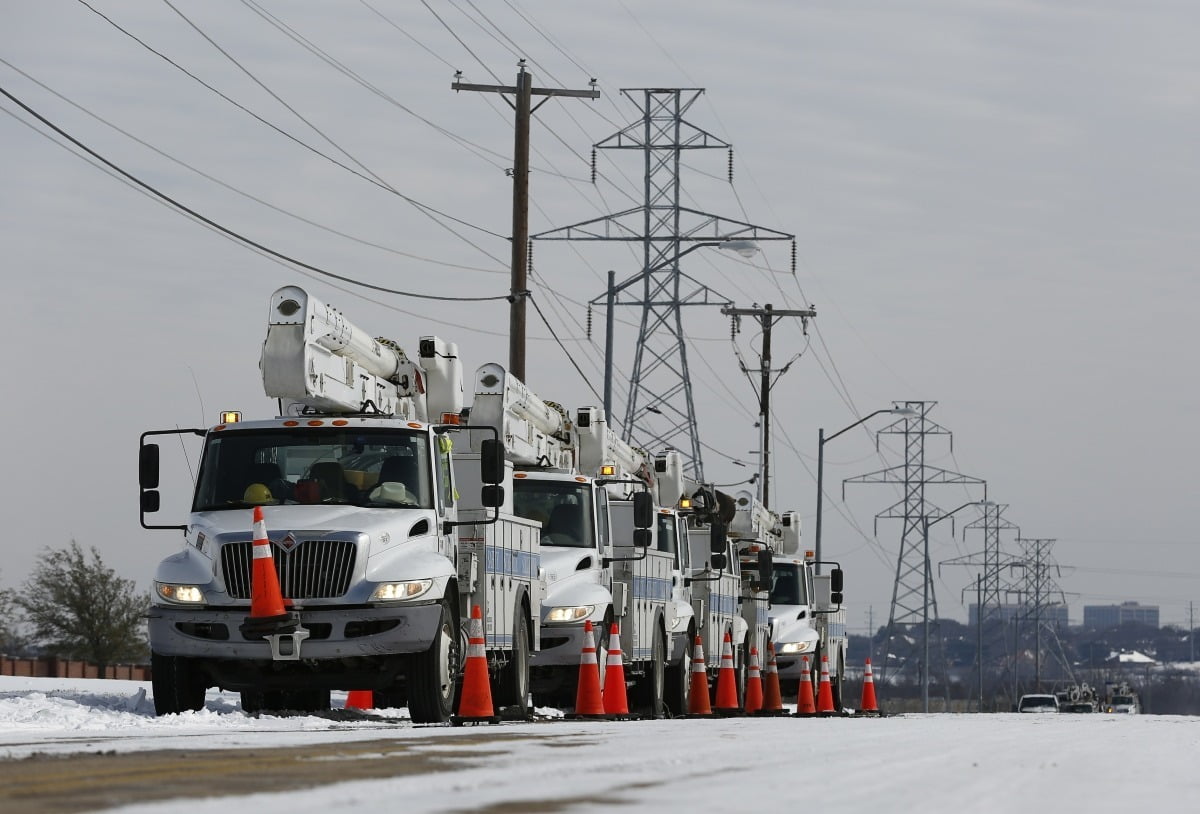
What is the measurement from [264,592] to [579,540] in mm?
7702

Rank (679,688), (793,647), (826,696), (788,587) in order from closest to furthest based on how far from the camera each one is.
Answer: (679,688)
(826,696)
(793,647)
(788,587)

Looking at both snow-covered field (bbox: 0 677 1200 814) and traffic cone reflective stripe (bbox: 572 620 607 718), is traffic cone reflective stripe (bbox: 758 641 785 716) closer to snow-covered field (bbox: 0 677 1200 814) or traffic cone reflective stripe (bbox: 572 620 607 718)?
traffic cone reflective stripe (bbox: 572 620 607 718)

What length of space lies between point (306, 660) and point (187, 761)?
6.93 m

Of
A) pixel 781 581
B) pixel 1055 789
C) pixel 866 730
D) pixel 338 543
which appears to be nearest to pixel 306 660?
pixel 338 543

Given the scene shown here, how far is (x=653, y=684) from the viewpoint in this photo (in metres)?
27.5

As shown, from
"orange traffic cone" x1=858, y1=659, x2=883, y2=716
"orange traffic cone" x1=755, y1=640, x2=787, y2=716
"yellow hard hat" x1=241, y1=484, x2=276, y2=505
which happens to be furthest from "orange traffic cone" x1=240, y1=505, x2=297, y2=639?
"orange traffic cone" x1=858, y1=659, x2=883, y2=716

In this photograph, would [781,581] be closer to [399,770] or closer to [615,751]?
[615,751]

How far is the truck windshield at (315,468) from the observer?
18219mm

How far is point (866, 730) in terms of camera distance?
18281 mm

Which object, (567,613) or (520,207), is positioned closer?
(567,613)

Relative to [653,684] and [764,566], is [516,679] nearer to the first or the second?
[653,684]

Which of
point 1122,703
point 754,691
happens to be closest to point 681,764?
A: point 754,691

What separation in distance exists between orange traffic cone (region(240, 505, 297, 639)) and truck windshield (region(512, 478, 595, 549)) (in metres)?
7.35

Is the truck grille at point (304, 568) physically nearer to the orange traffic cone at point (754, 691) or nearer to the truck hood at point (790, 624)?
the orange traffic cone at point (754, 691)
